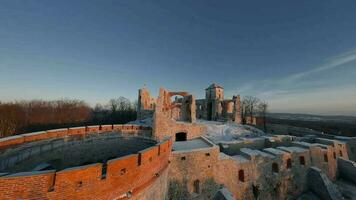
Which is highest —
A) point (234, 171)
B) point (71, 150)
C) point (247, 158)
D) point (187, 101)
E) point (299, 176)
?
point (187, 101)

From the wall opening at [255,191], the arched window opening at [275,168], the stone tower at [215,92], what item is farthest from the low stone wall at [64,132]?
the stone tower at [215,92]

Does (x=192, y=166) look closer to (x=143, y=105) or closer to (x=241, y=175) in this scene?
(x=241, y=175)

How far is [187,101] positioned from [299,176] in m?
14.2

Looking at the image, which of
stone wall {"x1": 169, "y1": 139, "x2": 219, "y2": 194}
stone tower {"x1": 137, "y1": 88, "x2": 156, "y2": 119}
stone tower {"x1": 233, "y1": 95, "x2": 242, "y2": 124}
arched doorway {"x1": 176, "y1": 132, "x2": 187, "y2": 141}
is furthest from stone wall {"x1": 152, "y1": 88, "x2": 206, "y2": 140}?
stone tower {"x1": 233, "y1": 95, "x2": 242, "y2": 124}

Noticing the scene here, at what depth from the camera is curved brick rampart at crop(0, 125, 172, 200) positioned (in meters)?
3.71

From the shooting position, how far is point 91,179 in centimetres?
477

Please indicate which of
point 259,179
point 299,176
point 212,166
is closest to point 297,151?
point 299,176

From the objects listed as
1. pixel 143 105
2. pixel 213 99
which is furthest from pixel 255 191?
pixel 143 105

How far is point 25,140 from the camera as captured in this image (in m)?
8.16

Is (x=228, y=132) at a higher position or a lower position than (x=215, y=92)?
lower

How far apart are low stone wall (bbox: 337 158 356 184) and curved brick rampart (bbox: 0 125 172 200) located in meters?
18.1

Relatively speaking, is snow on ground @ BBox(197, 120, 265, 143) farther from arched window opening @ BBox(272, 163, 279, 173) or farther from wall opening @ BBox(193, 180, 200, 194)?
wall opening @ BBox(193, 180, 200, 194)

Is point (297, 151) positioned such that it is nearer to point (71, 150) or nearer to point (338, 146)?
point (338, 146)

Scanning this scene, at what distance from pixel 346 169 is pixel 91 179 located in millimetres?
21605
